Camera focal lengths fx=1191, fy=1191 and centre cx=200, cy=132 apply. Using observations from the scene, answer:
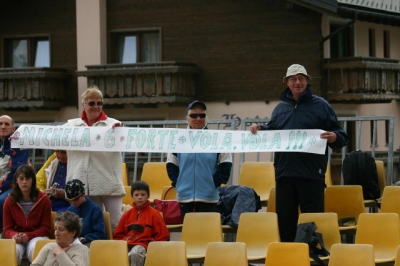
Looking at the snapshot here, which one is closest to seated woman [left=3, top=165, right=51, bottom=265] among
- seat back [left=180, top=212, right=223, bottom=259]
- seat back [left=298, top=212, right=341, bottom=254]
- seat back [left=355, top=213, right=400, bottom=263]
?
seat back [left=180, top=212, right=223, bottom=259]

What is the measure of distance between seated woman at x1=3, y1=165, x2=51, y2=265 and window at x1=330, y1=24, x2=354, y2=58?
16.3 meters

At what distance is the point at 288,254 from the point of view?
10805mm

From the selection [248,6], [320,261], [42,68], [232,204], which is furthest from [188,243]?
[42,68]

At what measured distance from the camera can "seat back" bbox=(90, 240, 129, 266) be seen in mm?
11297

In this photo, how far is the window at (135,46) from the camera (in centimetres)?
2872

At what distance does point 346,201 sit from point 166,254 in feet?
8.88

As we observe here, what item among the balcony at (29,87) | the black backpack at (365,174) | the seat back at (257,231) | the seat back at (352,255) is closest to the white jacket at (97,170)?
the seat back at (257,231)

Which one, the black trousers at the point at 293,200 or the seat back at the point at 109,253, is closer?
the seat back at the point at 109,253

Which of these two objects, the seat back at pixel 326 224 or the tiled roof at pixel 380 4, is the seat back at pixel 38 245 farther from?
the tiled roof at pixel 380 4

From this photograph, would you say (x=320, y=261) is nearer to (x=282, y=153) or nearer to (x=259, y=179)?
(x=282, y=153)

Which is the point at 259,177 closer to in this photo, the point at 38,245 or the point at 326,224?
the point at 326,224

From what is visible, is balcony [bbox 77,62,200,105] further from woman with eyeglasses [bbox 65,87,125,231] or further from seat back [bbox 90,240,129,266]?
seat back [bbox 90,240,129,266]

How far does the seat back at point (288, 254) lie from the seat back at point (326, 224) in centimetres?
97

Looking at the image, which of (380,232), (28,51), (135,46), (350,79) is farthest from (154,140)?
(28,51)
